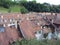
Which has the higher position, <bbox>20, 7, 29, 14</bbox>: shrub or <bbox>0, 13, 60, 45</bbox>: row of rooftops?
<bbox>0, 13, 60, 45</bbox>: row of rooftops

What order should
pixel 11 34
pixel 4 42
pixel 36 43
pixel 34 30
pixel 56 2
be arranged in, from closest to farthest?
pixel 36 43, pixel 4 42, pixel 11 34, pixel 34 30, pixel 56 2

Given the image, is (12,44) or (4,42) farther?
(4,42)

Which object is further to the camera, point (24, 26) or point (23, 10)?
point (23, 10)

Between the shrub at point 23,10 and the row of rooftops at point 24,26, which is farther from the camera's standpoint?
the shrub at point 23,10

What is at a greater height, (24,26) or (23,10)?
(24,26)

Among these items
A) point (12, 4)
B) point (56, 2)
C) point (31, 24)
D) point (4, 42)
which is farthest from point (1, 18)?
point (56, 2)

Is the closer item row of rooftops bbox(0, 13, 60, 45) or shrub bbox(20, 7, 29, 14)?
row of rooftops bbox(0, 13, 60, 45)

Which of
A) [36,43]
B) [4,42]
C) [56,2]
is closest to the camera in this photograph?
[36,43]

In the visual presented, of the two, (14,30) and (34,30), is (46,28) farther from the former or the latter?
(14,30)

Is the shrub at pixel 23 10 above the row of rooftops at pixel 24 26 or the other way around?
the other way around

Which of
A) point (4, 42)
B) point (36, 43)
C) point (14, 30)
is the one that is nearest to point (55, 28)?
point (14, 30)
